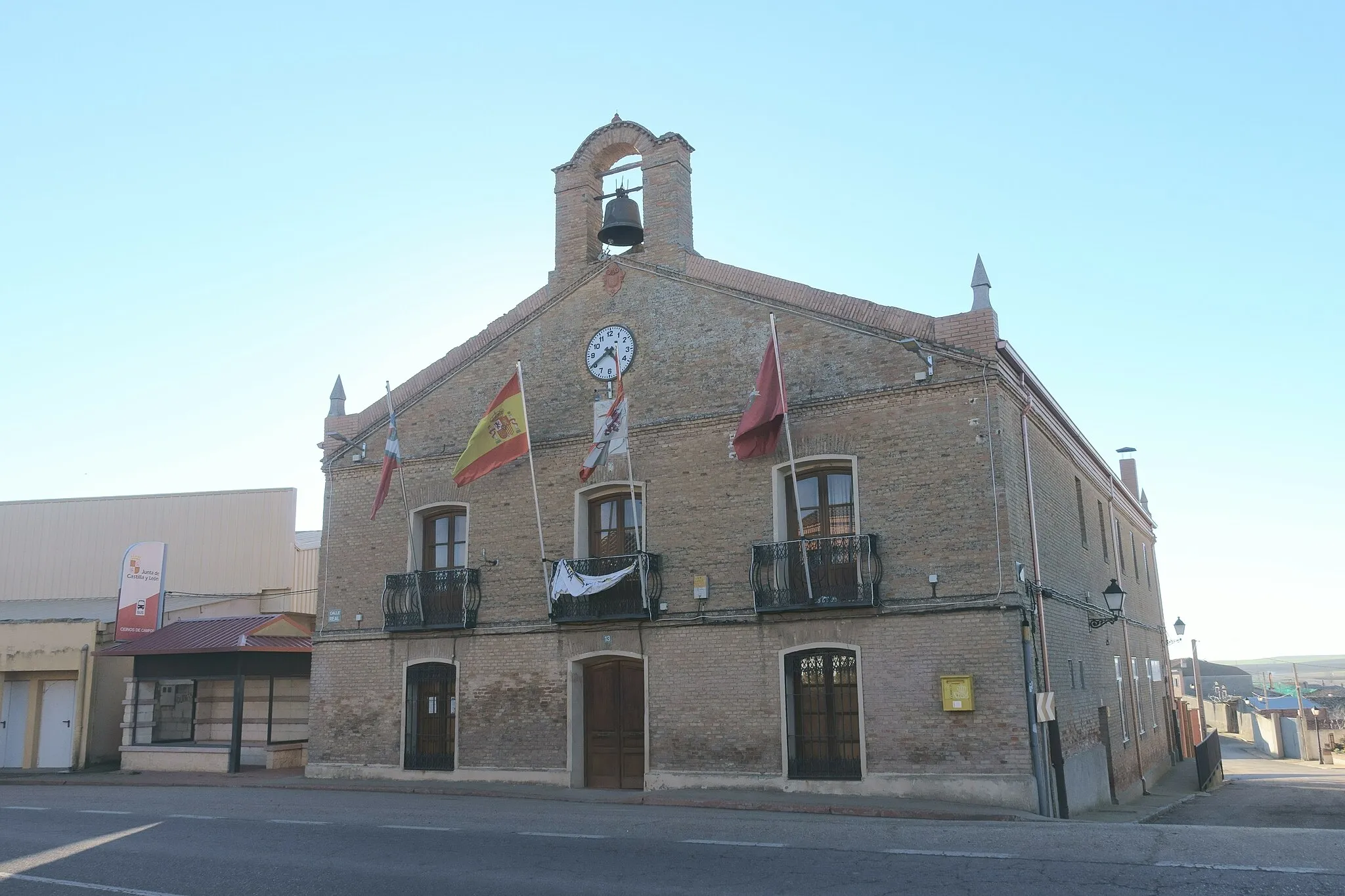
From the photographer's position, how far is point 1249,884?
858cm

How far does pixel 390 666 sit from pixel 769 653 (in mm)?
7705

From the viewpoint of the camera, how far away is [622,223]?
64.6ft

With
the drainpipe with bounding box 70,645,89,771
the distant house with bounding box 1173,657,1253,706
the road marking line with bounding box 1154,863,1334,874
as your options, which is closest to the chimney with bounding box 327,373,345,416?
the drainpipe with bounding box 70,645,89,771

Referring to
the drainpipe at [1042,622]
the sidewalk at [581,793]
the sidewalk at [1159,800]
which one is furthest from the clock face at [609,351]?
the sidewalk at [1159,800]

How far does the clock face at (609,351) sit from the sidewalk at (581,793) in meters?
7.11

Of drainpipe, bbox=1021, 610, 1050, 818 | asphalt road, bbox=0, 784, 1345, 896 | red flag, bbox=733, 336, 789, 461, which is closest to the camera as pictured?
asphalt road, bbox=0, 784, 1345, 896

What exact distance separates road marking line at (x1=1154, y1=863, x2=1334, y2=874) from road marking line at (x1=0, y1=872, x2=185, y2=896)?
8763 millimetres

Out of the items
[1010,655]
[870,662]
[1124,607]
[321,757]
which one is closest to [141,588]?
[321,757]

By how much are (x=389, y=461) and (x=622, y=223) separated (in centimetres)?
614

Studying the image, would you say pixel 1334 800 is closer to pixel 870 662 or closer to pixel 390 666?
pixel 870 662

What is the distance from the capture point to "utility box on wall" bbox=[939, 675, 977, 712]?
15.4 meters

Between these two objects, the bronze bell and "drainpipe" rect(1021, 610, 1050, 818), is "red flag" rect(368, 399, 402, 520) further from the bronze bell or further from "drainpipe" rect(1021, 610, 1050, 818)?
"drainpipe" rect(1021, 610, 1050, 818)

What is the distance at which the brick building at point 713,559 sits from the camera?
52.4ft

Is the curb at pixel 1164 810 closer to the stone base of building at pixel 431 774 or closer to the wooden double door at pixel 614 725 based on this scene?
the wooden double door at pixel 614 725
